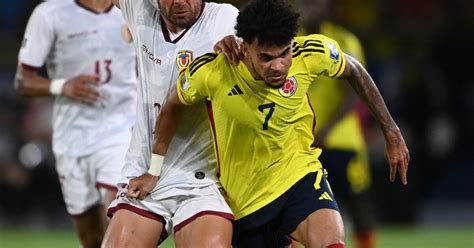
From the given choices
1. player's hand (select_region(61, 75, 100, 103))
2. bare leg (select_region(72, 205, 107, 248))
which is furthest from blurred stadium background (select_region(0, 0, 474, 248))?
player's hand (select_region(61, 75, 100, 103))

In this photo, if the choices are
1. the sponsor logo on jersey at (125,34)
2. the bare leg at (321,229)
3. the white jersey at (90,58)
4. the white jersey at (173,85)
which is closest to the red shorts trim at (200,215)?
the white jersey at (173,85)

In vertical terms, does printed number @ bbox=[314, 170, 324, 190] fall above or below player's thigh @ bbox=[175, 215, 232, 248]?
above

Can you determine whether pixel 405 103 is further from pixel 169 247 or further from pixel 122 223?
pixel 122 223

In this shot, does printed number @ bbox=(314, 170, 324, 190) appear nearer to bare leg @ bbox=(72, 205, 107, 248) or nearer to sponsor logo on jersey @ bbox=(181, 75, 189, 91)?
sponsor logo on jersey @ bbox=(181, 75, 189, 91)

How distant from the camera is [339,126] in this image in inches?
404

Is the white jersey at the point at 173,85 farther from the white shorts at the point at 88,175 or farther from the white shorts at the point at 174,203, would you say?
the white shorts at the point at 88,175

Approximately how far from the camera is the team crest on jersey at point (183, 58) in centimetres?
683

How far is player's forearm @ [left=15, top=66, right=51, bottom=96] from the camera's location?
28.7ft

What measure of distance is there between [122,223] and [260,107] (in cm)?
106

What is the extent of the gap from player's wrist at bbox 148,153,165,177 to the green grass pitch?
18.3ft

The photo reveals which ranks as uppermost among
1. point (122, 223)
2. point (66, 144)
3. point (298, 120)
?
point (298, 120)

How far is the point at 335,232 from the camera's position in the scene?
21.2 ft

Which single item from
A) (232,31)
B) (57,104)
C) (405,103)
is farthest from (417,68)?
(232,31)

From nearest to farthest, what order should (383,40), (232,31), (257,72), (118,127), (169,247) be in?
(257,72), (232,31), (118,127), (169,247), (383,40)
